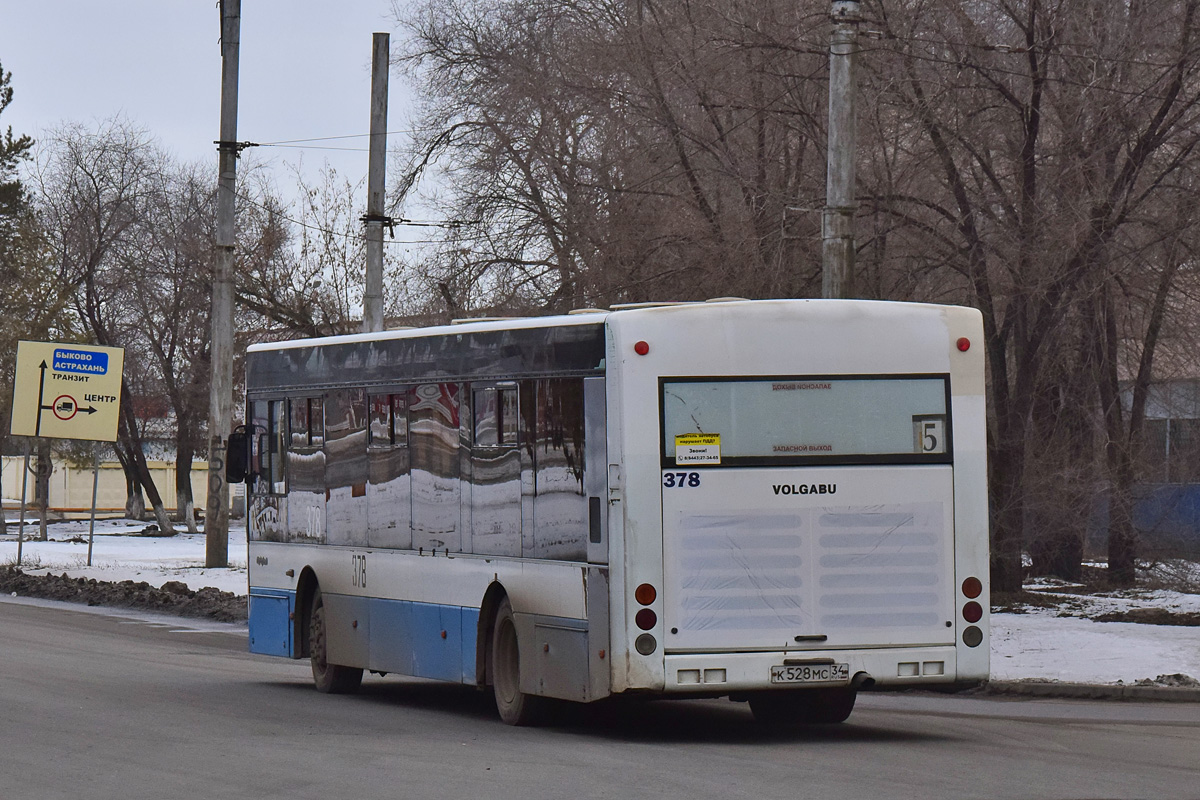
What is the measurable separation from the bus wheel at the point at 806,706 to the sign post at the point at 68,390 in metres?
26.1

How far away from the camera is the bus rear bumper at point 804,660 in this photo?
11266 mm

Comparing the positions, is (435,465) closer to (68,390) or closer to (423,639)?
(423,639)

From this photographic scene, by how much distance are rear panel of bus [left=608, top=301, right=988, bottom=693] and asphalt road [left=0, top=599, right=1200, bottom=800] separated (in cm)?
63

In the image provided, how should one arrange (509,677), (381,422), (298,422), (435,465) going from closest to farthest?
(509,677) < (435,465) < (381,422) < (298,422)

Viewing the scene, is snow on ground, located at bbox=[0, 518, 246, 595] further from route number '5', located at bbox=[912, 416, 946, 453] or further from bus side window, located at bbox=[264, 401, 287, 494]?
route number '5', located at bbox=[912, 416, 946, 453]

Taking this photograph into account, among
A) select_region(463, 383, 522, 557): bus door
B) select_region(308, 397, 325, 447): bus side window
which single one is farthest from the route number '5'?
select_region(308, 397, 325, 447): bus side window

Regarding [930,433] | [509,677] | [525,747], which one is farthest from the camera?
[509,677]

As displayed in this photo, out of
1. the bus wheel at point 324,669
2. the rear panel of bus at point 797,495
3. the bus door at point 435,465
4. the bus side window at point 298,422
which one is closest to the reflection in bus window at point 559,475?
the rear panel of bus at point 797,495

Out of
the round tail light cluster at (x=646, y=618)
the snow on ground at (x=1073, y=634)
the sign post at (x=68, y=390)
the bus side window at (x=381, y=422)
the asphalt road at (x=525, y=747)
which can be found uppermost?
the sign post at (x=68, y=390)

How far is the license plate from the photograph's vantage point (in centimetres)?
1136

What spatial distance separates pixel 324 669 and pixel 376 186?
1156 cm

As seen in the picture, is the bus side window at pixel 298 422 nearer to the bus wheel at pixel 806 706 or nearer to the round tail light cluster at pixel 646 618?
the bus wheel at pixel 806 706

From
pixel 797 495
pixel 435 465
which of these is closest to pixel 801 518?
pixel 797 495

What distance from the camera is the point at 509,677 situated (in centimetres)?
1280
